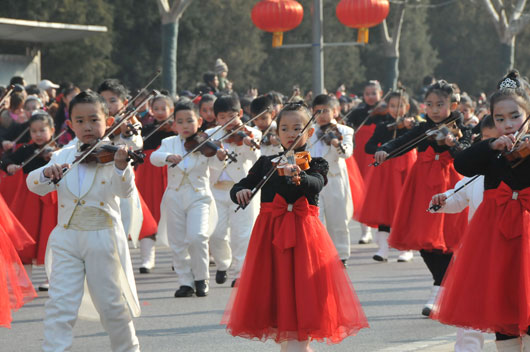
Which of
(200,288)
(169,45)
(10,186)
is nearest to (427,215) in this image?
(200,288)

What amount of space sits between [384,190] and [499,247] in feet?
21.3

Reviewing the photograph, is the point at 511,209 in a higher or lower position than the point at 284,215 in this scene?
higher

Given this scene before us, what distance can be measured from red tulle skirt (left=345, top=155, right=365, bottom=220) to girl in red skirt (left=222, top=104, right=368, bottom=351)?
573cm

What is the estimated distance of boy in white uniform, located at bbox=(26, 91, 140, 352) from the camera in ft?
19.5

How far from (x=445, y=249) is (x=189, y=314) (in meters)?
2.14

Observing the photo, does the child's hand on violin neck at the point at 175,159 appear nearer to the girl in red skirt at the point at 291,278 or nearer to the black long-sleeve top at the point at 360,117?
the girl in red skirt at the point at 291,278

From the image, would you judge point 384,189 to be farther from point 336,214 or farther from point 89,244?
point 89,244

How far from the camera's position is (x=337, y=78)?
4112cm

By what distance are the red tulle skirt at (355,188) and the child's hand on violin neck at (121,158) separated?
6.14 metres

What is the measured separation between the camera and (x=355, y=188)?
12.4 m

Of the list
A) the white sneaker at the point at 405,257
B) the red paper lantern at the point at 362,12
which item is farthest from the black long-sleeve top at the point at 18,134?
the red paper lantern at the point at 362,12

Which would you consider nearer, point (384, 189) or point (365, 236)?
point (384, 189)

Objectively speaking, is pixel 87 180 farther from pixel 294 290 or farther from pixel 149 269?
pixel 149 269

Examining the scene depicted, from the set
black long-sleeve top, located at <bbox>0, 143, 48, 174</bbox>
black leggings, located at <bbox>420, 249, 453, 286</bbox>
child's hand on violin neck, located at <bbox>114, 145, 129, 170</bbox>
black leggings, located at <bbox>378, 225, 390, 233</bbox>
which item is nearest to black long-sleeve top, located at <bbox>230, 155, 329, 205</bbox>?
child's hand on violin neck, located at <bbox>114, 145, 129, 170</bbox>
